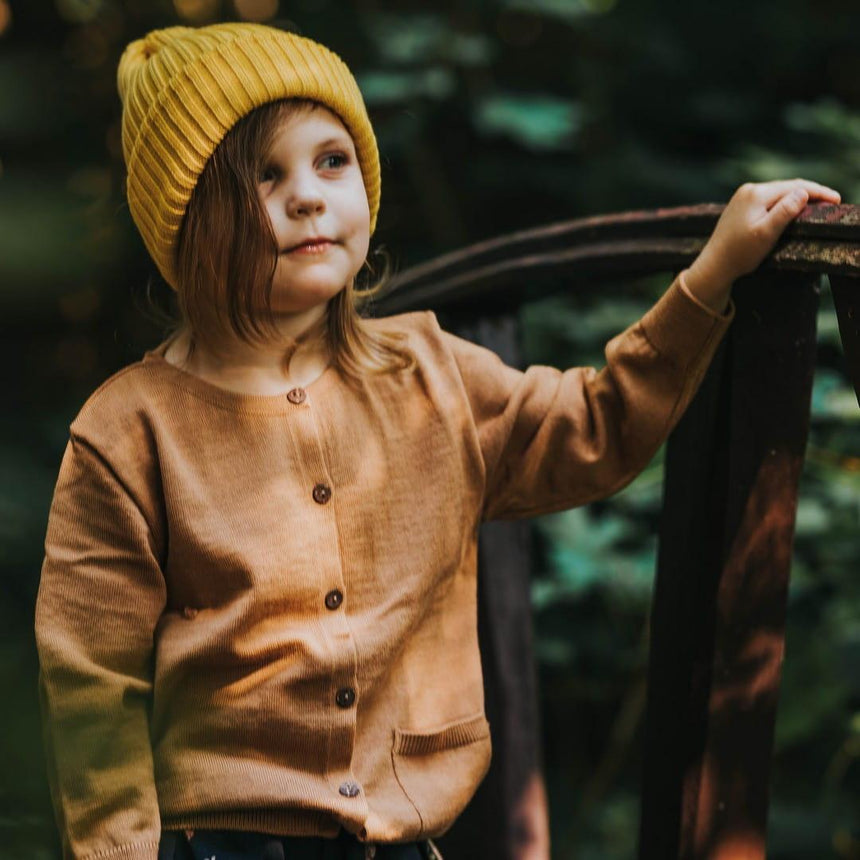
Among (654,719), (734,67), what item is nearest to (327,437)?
(654,719)

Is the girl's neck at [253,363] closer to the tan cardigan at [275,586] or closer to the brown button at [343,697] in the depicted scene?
the tan cardigan at [275,586]

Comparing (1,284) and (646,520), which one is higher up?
(1,284)

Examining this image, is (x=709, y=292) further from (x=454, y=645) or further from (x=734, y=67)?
(x=734, y=67)

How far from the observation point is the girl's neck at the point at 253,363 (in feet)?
4.62

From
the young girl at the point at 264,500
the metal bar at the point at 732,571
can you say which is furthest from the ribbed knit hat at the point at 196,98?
the metal bar at the point at 732,571

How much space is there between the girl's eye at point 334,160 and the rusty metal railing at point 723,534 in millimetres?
355

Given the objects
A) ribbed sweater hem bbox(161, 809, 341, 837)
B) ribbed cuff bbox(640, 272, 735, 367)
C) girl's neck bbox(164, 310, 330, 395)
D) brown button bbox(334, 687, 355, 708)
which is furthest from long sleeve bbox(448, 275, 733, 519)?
ribbed sweater hem bbox(161, 809, 341, 837)

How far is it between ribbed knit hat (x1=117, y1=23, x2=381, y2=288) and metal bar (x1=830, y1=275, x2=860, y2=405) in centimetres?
56

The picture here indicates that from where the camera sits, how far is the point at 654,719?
1562 millimetres

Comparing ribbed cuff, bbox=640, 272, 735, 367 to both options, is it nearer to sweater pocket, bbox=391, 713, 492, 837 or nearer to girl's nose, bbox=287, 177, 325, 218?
girl's nose, bbox=287, 177, 325, 218

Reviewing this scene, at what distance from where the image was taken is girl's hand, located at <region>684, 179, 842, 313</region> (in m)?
1.24

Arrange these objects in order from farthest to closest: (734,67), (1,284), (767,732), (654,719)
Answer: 1. (734,67)
2. (654,719)
3. (767,732)
4. (1,284)

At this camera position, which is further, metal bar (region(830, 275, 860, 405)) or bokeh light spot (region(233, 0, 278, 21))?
bokeh light spot (region(233, 0, 278, 21))

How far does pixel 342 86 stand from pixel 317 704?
673 mm
